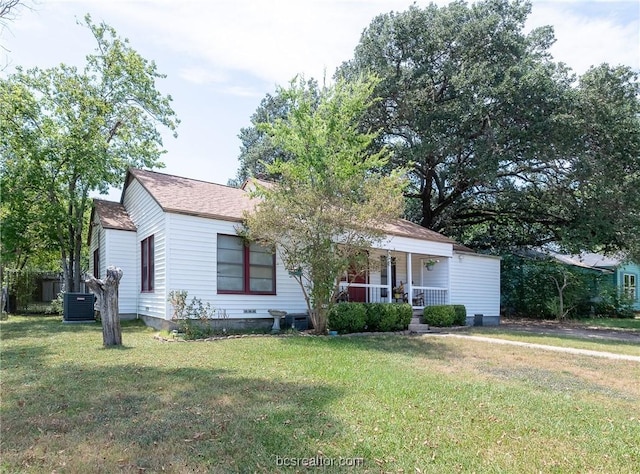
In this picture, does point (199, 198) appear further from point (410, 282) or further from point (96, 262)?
point (410, 282)

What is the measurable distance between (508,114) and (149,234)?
1398 cm

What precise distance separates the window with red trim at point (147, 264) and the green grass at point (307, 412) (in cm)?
462

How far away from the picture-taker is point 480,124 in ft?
59.4

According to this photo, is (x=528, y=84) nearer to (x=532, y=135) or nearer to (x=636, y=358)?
(x=532, y=135)

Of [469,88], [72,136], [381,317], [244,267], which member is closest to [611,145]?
[469,88]

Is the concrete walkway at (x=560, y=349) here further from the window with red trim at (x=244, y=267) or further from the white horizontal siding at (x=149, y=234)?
the white horizontal siding at (x=149, y=234)

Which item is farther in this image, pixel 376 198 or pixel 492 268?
pixel 492 268

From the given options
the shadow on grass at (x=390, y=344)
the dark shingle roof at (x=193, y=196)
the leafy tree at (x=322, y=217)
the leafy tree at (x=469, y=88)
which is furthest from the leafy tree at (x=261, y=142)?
the shadow on grass at (x=390, y=344)

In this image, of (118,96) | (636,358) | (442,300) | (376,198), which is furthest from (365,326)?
(118,96)

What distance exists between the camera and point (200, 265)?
37.3ft

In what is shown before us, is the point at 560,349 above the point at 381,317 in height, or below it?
below

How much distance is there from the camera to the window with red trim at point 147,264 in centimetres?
1260

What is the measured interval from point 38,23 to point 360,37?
14.4 meters

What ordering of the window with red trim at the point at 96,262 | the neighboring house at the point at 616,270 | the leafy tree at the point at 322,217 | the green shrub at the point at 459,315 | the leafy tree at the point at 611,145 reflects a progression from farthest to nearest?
the neighboring house at the point at 616,270, the leafy tree at the point at 611,145, the window with red trim at the point at 96,262, the green shrub at the point at 459,315, the leafy tree at the point at 322,217
